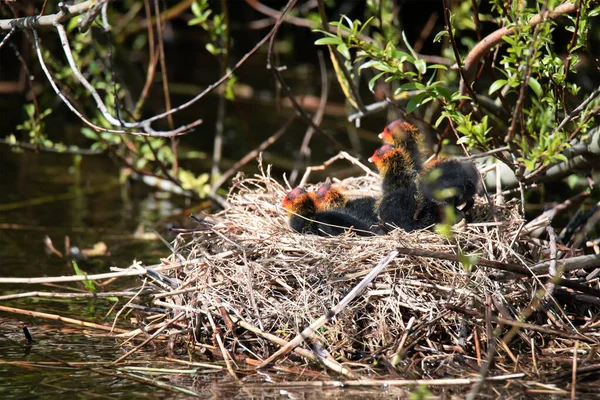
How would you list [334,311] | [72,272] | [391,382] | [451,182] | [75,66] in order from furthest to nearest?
[72,272] < [451,182] < [75,66] < [334,311] < [391,382]

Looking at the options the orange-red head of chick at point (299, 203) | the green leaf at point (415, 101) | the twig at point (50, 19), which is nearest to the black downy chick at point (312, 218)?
the orange-red head of chick at point (299, 203)

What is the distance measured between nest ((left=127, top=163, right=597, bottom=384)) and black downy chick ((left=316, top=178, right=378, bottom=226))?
37 centimetres

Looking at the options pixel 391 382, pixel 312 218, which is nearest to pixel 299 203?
pixel 312 218

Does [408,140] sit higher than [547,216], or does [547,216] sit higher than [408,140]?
[408,140]

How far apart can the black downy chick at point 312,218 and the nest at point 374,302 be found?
0.71 ft

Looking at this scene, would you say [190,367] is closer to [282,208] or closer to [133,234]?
[282,208]

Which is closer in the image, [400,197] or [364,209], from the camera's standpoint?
[400,197]

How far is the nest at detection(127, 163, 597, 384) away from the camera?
13.6 ft

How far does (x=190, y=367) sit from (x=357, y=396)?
88 cm

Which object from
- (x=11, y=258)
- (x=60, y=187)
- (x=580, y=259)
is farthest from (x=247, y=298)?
(x=60, y=187)

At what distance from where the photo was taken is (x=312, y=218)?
4.94 m

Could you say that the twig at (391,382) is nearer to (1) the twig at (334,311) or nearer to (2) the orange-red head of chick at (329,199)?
(1) the twig at (334,311)

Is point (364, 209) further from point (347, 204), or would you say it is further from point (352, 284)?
point (352, 284)

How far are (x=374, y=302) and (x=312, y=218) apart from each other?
792mm
